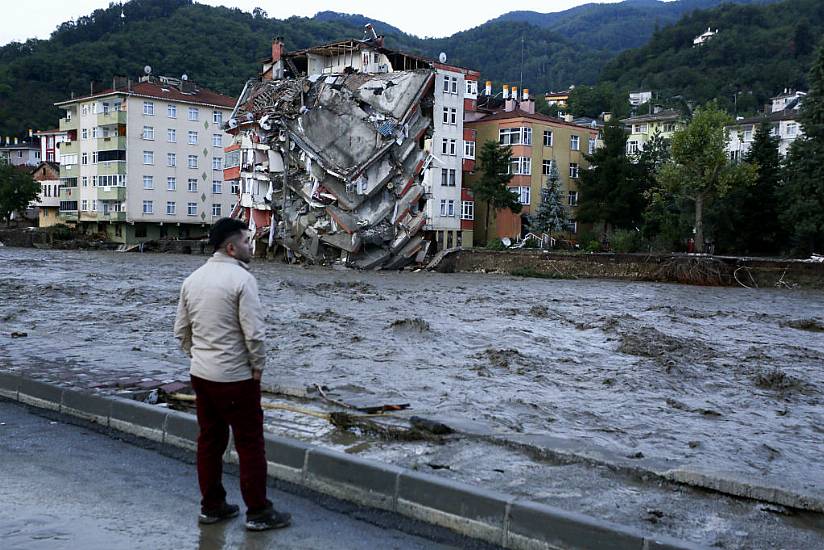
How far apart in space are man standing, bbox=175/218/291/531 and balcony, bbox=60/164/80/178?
91365mm

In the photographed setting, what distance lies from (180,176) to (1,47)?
88499mm

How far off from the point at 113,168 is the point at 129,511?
82.6 meters

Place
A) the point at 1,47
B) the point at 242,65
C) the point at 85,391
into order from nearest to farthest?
the point at 85,391
the point at 242,65
the point at 1,47

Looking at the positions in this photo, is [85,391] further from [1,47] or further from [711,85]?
[1,47]

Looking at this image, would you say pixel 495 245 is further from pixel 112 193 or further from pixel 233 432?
pixel 233 432

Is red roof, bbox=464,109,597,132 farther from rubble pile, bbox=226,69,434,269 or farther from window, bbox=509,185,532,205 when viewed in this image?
rubble pile, bbox=226,69,434,269

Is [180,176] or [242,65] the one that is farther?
[242,65]

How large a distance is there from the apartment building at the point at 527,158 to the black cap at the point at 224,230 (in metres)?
58.5

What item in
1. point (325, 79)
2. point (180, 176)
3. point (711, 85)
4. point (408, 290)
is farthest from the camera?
point (711, 85)

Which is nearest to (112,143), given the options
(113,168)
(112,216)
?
(113,168)

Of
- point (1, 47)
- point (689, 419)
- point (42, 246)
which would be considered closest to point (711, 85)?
point (42, 246)

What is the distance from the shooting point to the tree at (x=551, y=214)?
2586 inches

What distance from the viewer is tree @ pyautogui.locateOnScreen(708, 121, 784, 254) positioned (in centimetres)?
5666

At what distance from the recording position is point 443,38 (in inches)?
7539
